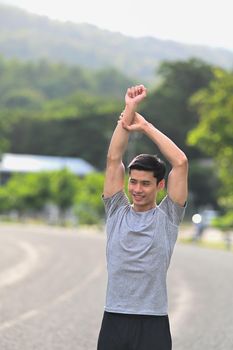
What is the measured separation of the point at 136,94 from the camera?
16.6 feet

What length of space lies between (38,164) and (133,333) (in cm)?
10062

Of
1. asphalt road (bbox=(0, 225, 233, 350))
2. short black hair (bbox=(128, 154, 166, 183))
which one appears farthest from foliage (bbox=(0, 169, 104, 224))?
short black hair (bbox=(128, 154, 166, 183))

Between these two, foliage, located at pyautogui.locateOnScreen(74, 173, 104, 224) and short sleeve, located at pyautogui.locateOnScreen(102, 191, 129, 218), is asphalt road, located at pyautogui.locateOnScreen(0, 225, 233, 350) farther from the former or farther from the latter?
foliage, located at pyautogui.locateOnScreen(74, 173, 104, 224)

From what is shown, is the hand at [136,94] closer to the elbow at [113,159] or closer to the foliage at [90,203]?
the elbow at [113,159]

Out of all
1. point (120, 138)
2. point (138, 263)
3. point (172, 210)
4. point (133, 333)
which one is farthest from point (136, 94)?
point (133, 333)

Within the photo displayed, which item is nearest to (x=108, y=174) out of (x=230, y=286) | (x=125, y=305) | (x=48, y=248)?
(x=125, y=305)

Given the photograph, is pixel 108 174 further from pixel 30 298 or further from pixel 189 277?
pixel 189 277

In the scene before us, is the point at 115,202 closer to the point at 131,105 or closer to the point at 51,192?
the point at 131,105

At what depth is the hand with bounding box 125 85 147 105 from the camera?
502 cm

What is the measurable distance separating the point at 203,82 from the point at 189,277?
80.9 meters

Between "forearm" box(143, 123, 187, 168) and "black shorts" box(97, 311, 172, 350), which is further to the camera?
"forearm" box(143, 123, 187, 168)

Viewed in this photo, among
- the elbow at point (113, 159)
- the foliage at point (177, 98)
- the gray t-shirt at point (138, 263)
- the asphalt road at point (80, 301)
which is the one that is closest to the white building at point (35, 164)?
the foliage at point (177, 98)

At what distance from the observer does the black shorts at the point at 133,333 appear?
4.77m

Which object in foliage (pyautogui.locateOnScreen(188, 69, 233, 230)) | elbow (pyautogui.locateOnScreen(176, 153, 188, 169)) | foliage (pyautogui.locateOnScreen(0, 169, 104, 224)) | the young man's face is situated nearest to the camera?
the young man's face
